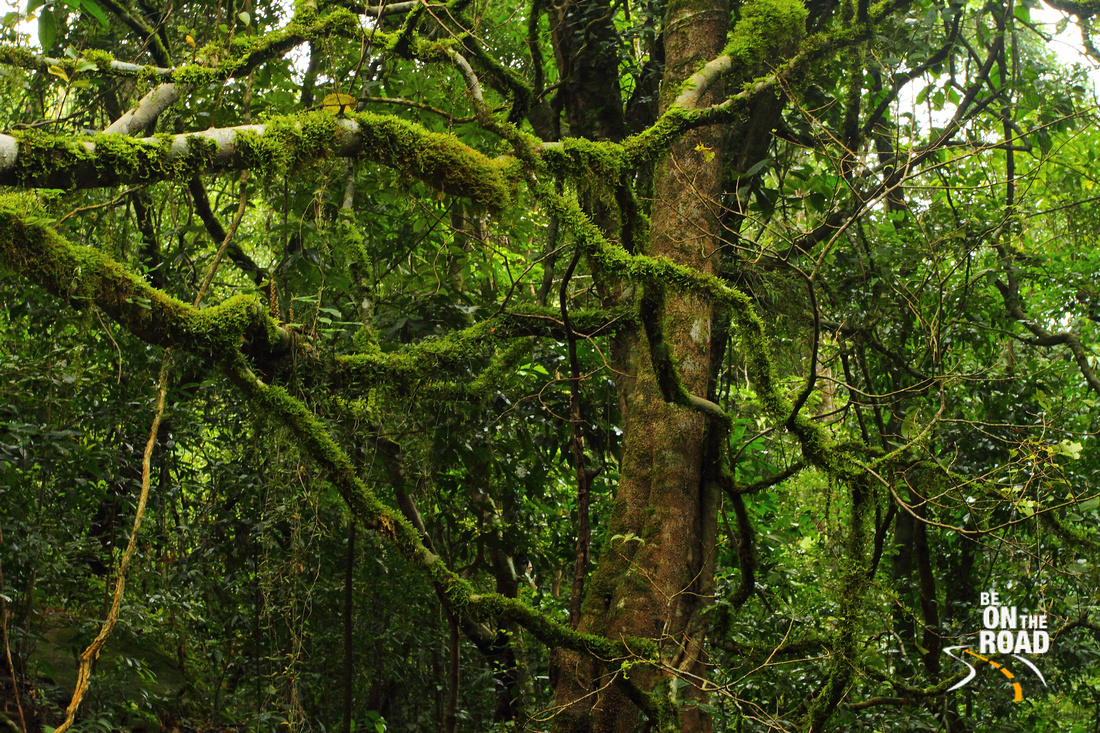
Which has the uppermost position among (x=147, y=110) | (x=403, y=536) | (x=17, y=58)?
(x=17, y=58)

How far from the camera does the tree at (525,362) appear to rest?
89.3 inches

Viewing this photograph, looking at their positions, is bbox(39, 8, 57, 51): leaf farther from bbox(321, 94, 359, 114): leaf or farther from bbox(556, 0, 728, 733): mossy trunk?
bbox(556, 0, 728, 733): mossy trunk

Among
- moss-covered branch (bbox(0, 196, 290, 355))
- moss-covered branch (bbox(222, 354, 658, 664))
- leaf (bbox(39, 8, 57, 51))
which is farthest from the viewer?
moss-covered branch (bbox(222, 354, 658, 664))

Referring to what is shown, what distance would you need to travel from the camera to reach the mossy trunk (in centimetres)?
241

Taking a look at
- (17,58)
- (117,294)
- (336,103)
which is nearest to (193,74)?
(336,103)

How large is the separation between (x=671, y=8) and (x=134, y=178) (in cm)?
221

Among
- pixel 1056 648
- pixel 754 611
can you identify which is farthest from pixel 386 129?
pixel 1056 648

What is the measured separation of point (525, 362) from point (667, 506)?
1582 millimetres

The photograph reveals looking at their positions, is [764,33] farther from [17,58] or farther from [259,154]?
[17,58]

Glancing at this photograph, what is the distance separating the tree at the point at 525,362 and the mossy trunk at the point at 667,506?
14 millimetres

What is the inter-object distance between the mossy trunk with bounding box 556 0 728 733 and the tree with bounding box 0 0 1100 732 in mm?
14

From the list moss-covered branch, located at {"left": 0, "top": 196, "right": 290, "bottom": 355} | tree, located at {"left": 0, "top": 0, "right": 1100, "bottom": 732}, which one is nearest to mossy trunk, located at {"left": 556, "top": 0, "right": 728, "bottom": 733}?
tree, located at {"left": 0, "top": 0, "right": 1100, "bottom": 732}

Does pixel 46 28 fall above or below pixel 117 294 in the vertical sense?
above

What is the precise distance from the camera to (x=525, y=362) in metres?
3.95
